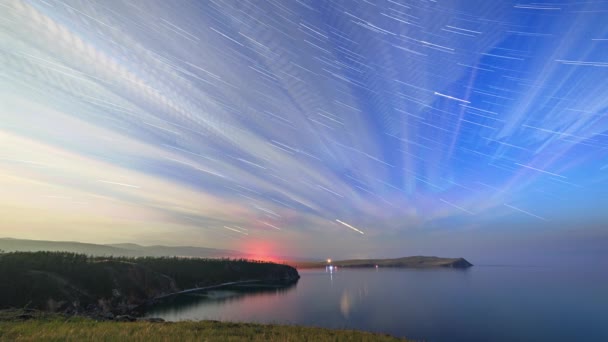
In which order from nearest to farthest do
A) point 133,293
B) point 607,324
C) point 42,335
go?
1. point 42,335
2. point 607,324
3. point 133,293

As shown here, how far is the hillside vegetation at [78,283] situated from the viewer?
47.9 meters

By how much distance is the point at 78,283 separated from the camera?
5975cm

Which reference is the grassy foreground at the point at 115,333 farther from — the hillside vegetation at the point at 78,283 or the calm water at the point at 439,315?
the calm water at the point at 439,315

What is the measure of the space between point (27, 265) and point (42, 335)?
155ft

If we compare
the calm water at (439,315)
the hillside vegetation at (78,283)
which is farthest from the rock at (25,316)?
the calm water at (439,315)

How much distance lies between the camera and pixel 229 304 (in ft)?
263

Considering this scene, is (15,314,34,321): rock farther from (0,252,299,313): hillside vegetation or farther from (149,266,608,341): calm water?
(149,266,608,341): calm water

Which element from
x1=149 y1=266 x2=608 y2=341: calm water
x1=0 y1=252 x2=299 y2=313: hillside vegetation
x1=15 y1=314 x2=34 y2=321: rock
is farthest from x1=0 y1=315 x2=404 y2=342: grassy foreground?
x1=149 y1=266 x2=608 y2=341: calm water

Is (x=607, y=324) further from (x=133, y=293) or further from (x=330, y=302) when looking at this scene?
(x=133, y=293)

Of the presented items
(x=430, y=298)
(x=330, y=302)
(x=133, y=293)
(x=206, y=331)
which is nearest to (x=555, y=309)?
(x=430, y=298)

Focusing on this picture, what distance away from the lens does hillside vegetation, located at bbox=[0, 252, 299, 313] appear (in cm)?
4788

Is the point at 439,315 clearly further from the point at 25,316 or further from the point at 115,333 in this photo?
the point at 25,316

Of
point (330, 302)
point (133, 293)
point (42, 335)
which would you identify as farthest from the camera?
point (330, 302)

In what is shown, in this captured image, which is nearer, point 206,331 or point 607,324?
point 206,331
